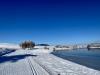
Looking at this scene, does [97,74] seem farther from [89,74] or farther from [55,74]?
[55,74]

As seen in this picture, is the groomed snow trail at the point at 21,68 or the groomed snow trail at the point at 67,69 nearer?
the groomed snow trail at the point at 21,68

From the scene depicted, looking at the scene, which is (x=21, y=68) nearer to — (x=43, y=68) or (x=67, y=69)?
(x=43, y=68)

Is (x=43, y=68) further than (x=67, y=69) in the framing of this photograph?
Yes

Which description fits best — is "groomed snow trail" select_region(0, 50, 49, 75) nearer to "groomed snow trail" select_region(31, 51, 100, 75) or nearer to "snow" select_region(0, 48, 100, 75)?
"snow" select_region(0, 48, 100, 75)

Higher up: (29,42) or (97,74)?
(29,42)

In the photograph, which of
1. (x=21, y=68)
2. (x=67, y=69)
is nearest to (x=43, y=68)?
(x=21, y=68)

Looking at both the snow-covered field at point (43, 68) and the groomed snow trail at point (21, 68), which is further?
the snow-covered field at point (43, 68)

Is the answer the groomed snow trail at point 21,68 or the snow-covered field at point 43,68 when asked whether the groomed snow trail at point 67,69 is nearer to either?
the snow-covered field at point 43,68

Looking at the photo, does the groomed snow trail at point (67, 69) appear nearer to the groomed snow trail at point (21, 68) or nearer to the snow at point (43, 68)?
the snow at point (43, 68)

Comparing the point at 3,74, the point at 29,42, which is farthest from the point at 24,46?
the point at 3,74

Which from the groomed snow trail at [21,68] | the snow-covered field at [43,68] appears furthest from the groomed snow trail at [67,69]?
the groomed snow trail at [21,68]

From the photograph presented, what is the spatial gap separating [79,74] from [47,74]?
2483mm

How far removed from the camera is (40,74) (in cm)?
1331

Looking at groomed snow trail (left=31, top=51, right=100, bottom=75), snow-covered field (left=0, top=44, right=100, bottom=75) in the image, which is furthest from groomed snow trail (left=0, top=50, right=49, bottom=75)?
groomed snow trail (left=31, top=51, right=100, bottom=75)
